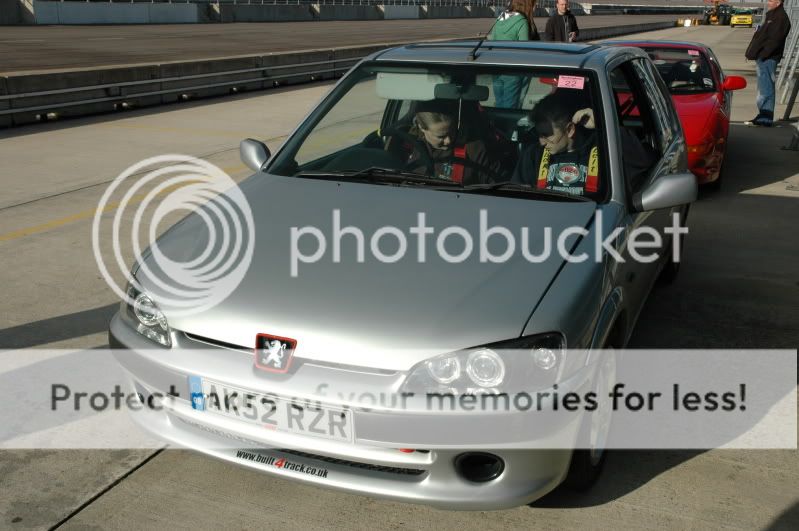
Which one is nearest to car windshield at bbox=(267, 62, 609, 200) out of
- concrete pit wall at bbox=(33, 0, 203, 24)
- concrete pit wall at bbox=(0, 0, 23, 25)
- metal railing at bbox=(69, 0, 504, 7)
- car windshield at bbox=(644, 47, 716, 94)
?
car windshield at bbox=(644, 47, 716, 94)

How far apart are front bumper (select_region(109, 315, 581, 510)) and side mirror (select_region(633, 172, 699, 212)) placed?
4.40 ft

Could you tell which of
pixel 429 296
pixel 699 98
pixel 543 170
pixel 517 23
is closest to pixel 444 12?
pixel 517 23

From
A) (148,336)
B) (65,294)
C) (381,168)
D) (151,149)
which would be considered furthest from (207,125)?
(148,336)

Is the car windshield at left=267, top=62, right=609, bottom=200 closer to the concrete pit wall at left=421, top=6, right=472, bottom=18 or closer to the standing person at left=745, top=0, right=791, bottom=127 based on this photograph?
the standing person at left=745, top=0, right=791, bottom=127

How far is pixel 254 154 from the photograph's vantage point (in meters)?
4.40

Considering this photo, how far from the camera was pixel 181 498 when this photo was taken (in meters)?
3.28

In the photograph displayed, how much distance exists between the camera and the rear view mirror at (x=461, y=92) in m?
4.23

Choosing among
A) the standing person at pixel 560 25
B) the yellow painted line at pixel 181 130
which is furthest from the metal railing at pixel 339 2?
the standing person at pixel 560 25

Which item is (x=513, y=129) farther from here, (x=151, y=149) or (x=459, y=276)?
(x=151, y=149)

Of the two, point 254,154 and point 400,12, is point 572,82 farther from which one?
point 400,12

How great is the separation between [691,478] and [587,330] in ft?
3.16

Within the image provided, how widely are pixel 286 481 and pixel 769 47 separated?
12223 millimetres

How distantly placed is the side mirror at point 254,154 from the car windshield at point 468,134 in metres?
0.11

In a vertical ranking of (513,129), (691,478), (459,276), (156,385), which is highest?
(513,129)
